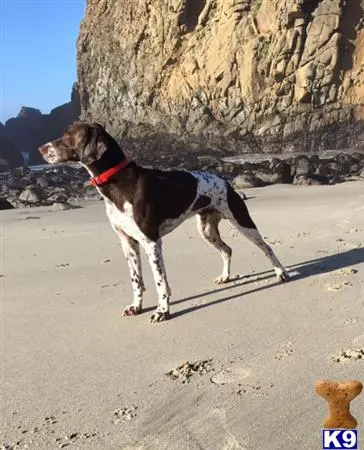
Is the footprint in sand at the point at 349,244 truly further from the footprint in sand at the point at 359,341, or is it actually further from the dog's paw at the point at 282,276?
the footprint in sand at the point at 359,341

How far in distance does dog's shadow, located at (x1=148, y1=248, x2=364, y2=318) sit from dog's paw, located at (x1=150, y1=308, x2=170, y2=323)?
0.08 metres

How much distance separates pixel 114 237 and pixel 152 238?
11.7 feet

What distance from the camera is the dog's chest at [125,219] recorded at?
4.50 metres

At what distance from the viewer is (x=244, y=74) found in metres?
37.1

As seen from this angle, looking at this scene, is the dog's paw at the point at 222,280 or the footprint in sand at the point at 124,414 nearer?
the footprint in sand at the point at 124,414

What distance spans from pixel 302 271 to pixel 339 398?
3915 millimetres

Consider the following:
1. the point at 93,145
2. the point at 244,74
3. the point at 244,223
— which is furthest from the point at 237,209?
the point at 244,74

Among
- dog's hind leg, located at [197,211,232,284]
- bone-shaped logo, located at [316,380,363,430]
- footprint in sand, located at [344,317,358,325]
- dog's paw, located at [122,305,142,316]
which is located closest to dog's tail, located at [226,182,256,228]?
dog's hind leg, located at [197,211,232,284]

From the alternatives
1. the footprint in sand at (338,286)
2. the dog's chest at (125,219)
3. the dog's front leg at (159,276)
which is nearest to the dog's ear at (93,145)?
the dog's chest at (125,219)

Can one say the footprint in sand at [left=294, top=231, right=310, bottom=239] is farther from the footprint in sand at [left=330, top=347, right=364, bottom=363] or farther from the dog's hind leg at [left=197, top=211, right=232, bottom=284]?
the footprint in sand at [left=330, top=347, right=364, bottom=363]

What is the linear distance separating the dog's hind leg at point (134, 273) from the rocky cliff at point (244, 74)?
29894mm

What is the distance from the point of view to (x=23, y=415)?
2.90 metres

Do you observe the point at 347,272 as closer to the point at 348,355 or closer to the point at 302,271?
the point at 302,271

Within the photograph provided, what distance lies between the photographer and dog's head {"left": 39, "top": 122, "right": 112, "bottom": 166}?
4.43m
